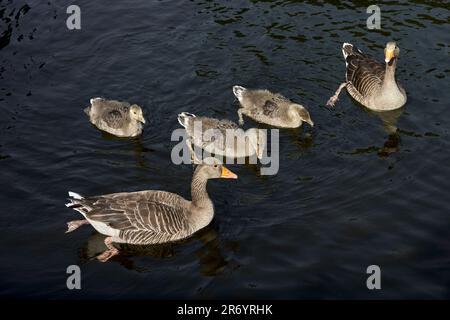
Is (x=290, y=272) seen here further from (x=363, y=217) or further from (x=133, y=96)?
(x=133, y=96)

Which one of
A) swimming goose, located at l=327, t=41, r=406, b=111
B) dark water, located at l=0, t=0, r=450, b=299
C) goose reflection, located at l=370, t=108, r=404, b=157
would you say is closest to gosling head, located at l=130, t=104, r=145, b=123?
dark water, located at l=0, t=0, r=450, b=299

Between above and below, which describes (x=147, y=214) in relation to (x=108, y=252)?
above

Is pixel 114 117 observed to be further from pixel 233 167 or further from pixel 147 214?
pixel 147 214

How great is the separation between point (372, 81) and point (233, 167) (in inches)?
187

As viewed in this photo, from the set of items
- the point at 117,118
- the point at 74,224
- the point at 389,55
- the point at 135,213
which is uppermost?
the point at 389,55

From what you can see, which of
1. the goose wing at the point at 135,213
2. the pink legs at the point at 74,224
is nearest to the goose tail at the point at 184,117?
the goose wing at the point at 135,213

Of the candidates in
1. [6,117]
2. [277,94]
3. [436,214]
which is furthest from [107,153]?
[436,214]

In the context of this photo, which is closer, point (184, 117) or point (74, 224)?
point (74, 224)

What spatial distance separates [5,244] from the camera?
44.3 feet

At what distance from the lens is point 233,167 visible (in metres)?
16.2

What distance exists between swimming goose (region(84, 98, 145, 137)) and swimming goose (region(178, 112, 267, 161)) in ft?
3.52

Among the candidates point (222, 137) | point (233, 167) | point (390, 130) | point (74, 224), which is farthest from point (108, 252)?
point (390, 130)

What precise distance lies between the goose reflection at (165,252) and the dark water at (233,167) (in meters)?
0.04

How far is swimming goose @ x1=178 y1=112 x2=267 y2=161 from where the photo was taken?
1627cm
